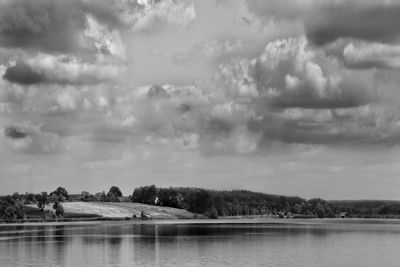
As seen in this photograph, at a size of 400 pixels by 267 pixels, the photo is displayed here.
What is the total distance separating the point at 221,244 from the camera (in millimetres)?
105875

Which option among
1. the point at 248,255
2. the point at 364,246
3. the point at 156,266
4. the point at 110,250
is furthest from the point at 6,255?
the point at 364,246

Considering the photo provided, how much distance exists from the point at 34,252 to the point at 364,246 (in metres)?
48.2

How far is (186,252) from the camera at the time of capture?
89.5 m

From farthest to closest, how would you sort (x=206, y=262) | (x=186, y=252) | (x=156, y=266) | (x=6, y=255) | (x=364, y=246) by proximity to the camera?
1. (x=364, y=246)
2. (x=186, y=252)
3. (x=6, y=255)
4. (x=206, y=262)
5. (x=156, y=266)

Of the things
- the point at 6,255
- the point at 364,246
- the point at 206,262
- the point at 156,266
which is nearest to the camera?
the point at 156,266

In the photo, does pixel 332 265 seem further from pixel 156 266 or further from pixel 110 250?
pixel 110 250

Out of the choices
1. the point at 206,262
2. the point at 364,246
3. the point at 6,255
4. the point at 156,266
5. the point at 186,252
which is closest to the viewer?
the point at 156,266

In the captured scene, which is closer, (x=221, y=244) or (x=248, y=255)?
(x=248, y=255)

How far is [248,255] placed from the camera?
85.3 metres

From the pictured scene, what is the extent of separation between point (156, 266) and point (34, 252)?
76.4 feet

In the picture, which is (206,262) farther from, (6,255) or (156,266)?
(6,255)

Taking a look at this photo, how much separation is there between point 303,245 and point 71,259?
3900cm

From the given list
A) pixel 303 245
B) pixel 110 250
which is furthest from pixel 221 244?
pixel 110 250

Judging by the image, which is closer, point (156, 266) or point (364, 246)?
point (156, 266)
